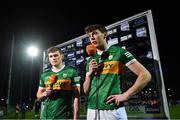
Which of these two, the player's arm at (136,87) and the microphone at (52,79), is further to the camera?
the microphone at (52,79)

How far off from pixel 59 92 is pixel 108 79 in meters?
1.09

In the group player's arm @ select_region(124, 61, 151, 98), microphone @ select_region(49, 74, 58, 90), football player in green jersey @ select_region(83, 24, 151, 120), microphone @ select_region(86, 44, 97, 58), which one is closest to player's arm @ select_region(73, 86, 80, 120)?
microphone @ select_region(49, 74, 58, 90)

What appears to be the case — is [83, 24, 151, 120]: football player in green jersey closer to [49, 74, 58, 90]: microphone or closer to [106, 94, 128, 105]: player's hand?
[106, 94, 128, 105]: player's hand

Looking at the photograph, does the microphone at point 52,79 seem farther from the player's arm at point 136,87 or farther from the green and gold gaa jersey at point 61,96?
the player's arm at point 136,87

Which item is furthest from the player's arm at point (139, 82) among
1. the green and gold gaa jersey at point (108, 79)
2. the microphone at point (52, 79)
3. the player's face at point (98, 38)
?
the microphone at point (52, 79)

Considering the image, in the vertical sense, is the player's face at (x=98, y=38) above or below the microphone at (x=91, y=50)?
above

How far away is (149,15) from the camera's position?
16.7 feet

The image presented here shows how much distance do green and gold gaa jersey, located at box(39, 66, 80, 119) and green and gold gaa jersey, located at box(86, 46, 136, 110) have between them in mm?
773

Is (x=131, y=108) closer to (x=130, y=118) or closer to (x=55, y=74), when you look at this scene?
(x=130, y=118)

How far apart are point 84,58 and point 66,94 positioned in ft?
9.88

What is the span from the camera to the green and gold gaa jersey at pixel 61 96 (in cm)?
363

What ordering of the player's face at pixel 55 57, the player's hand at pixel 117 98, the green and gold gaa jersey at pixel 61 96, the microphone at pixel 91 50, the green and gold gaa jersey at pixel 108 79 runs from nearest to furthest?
the player's hand at pixel 117 98, the green and gold gaa jersey at pixel 108 79, the microphone at pixel 91 50, the green and gold gaa jersey at pixel 61 96, the player's face at pixel 55 57

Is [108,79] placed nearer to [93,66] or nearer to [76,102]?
[93,66]

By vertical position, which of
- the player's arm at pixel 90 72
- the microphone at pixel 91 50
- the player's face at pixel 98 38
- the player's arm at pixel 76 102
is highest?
the player's face at pixel 98 38
